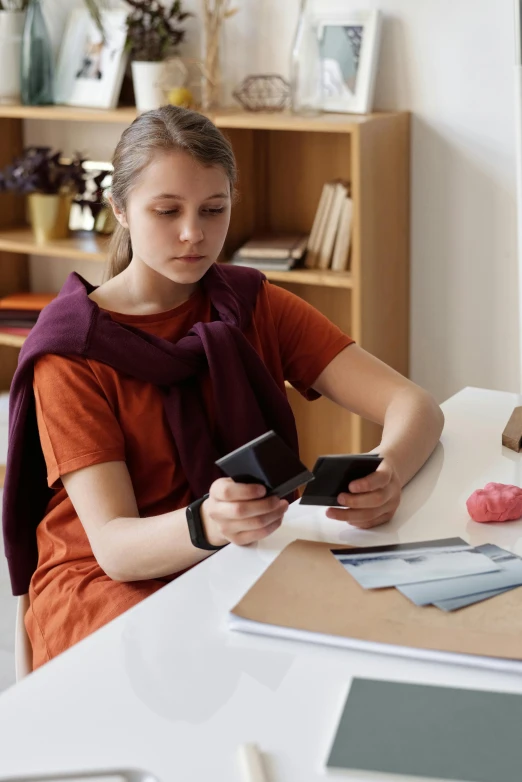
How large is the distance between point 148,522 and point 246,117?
198 cm

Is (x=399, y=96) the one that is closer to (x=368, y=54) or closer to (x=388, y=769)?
(x=368, y=54)

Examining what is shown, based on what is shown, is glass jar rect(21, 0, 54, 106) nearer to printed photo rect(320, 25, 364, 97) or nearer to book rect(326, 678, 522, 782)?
printed photo rect(320, 25, 364, 97)

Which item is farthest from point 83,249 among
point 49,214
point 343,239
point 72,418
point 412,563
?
point 412,563

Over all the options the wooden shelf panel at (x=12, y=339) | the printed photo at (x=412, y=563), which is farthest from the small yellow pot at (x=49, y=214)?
the printed photo at (x=412, y=563)

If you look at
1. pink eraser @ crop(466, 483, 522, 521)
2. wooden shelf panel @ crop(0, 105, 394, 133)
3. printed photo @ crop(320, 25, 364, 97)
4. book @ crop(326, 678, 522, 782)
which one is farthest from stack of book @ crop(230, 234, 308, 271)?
book @ crop(326, 678, 522, 782)

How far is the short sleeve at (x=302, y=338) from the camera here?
1702 millimetres

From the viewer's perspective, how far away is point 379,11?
2924 millimetres

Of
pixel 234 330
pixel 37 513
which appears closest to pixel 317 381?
pixel 234 330

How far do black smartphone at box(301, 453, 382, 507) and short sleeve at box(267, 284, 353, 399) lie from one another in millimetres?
494

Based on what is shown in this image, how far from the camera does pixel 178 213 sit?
146 cm

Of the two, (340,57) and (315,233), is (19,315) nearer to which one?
(315,233)

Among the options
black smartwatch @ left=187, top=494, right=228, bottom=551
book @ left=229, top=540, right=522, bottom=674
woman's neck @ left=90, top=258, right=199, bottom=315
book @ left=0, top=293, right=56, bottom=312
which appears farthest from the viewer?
book @ left=0, top=293, right=56, bottom=312

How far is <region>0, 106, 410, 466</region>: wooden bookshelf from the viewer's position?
2898 millimetres

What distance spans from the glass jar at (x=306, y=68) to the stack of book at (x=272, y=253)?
39 cm
